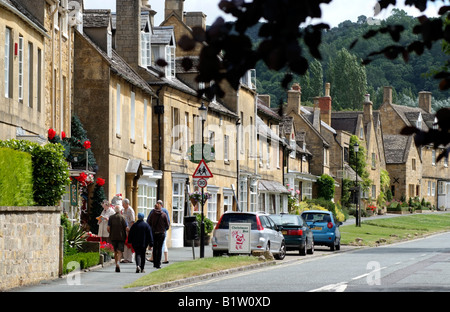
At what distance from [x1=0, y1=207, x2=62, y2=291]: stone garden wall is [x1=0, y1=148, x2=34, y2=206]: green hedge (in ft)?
0.93

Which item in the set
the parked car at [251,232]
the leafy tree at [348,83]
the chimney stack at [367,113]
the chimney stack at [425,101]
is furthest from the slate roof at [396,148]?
the parked car at [251,232]

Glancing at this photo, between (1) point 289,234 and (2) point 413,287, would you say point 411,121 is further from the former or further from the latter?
(2) point 413,287

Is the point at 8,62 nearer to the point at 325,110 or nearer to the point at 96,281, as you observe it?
the point at 96,281

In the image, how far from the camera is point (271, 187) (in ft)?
188

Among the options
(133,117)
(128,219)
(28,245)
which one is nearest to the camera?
(28,245)

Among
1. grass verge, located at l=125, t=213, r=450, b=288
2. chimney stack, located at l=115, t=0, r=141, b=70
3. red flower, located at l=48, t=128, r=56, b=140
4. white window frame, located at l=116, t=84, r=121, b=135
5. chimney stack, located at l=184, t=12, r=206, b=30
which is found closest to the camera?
grass verge, located at l=125, t=213, r=450, b=288

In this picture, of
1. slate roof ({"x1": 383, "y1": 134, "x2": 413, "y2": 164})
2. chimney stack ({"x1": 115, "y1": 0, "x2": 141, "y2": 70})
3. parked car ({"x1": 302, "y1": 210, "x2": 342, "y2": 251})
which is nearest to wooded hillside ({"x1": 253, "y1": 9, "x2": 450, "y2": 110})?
slate roof ({"x1": 383, "y1": 134, "x2": 413, "y2": 164})

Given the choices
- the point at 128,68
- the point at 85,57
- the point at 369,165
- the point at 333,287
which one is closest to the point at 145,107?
the point at 128,68

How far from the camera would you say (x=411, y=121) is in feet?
343

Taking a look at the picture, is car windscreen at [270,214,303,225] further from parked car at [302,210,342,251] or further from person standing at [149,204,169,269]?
person standing at [149,204,169,269]

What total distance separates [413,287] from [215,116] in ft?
93.2

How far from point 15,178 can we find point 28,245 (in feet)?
4.84

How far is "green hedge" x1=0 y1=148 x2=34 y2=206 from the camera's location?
18872 mm

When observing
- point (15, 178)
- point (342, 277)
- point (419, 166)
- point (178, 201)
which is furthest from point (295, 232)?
point (419, 166)
